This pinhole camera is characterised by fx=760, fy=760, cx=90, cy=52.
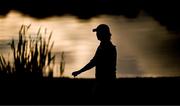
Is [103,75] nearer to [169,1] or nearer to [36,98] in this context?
[36,98]

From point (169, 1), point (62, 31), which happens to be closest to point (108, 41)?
point (62, 31)

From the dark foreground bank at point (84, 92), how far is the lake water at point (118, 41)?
7742 millimetres

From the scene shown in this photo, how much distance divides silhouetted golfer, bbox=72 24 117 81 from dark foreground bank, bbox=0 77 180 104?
0.59 feet

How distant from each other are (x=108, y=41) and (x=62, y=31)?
98.7ft

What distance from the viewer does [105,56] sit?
7.70 m

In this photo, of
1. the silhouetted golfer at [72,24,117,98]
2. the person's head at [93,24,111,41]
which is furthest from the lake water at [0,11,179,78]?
the person's head at [93,24,111,41]

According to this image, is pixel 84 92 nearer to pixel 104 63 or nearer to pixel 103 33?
pixel 104 63

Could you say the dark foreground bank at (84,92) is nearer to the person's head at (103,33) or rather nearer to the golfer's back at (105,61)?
the golfer's back at (105,61)

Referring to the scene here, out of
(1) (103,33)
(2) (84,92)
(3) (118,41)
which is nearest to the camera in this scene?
(1) (103,33)

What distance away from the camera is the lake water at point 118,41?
70.4ft

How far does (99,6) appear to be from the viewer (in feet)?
166

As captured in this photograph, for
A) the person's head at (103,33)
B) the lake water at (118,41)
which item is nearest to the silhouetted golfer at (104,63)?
the person's head at (103,33)

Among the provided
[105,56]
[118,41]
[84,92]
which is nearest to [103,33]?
[105,56]

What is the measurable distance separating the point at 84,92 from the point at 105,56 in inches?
47.5
